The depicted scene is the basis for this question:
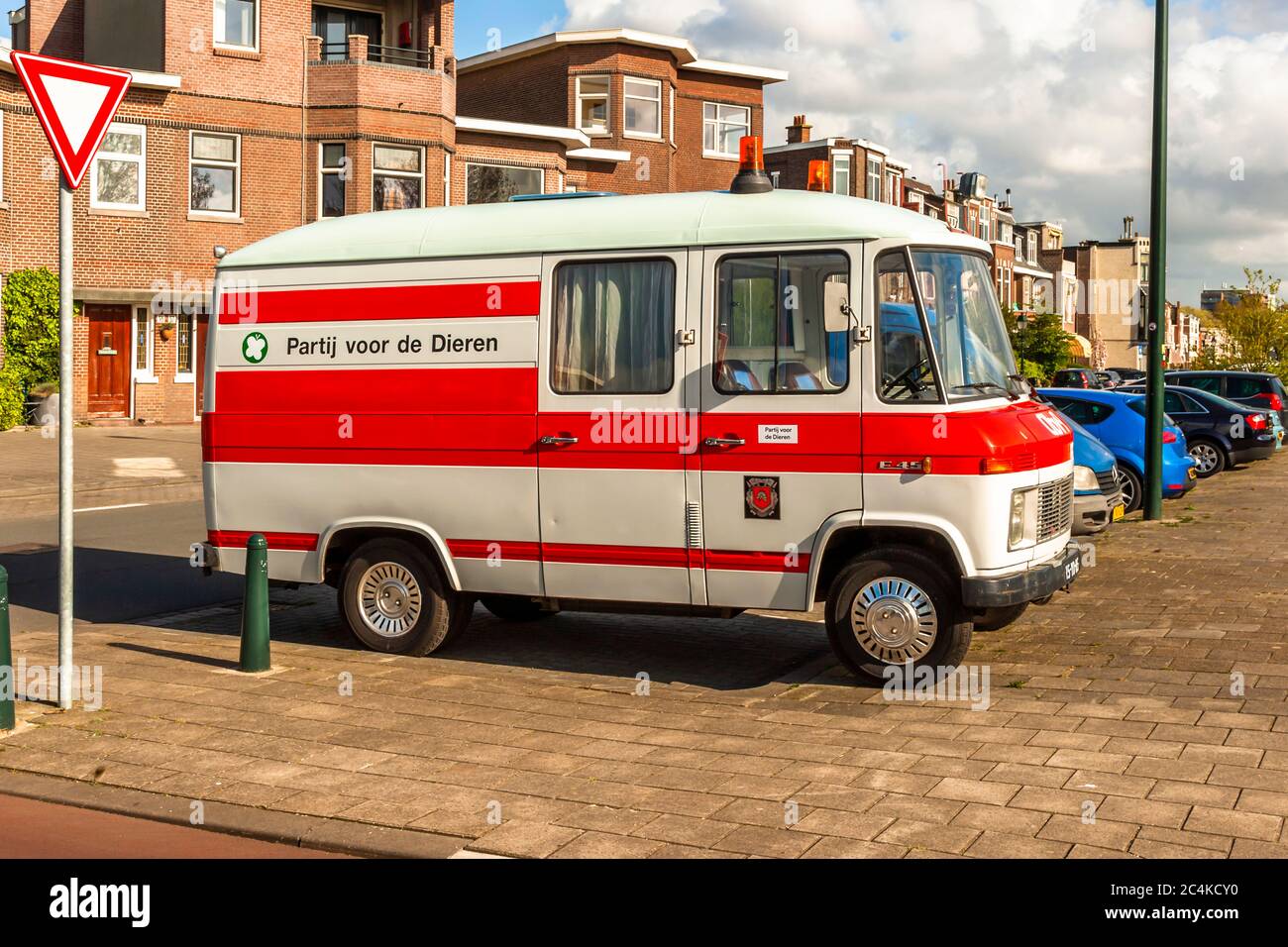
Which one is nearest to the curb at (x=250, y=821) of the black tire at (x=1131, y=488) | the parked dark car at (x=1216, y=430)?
the black tire at (x=1131, y=488)

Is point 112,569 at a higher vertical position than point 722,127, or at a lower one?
lower

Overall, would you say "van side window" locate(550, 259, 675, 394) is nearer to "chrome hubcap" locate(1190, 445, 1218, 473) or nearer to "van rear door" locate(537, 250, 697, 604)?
"van rear door" locate(537, 250, 697, 604)

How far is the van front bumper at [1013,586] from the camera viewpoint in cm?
786

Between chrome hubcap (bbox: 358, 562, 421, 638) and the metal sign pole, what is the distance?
7.05ft

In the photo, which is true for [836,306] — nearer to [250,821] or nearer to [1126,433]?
[250,821]

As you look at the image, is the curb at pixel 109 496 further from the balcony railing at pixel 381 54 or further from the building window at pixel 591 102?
the building window at pixel 591 102

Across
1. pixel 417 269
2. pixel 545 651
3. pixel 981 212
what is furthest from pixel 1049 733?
pixel 981 212

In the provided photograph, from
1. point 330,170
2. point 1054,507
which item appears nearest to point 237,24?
point 330,170

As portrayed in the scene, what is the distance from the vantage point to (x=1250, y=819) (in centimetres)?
564

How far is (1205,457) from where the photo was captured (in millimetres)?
23922

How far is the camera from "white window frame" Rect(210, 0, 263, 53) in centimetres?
3105

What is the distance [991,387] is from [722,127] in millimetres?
40791

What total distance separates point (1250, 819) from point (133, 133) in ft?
95.9
